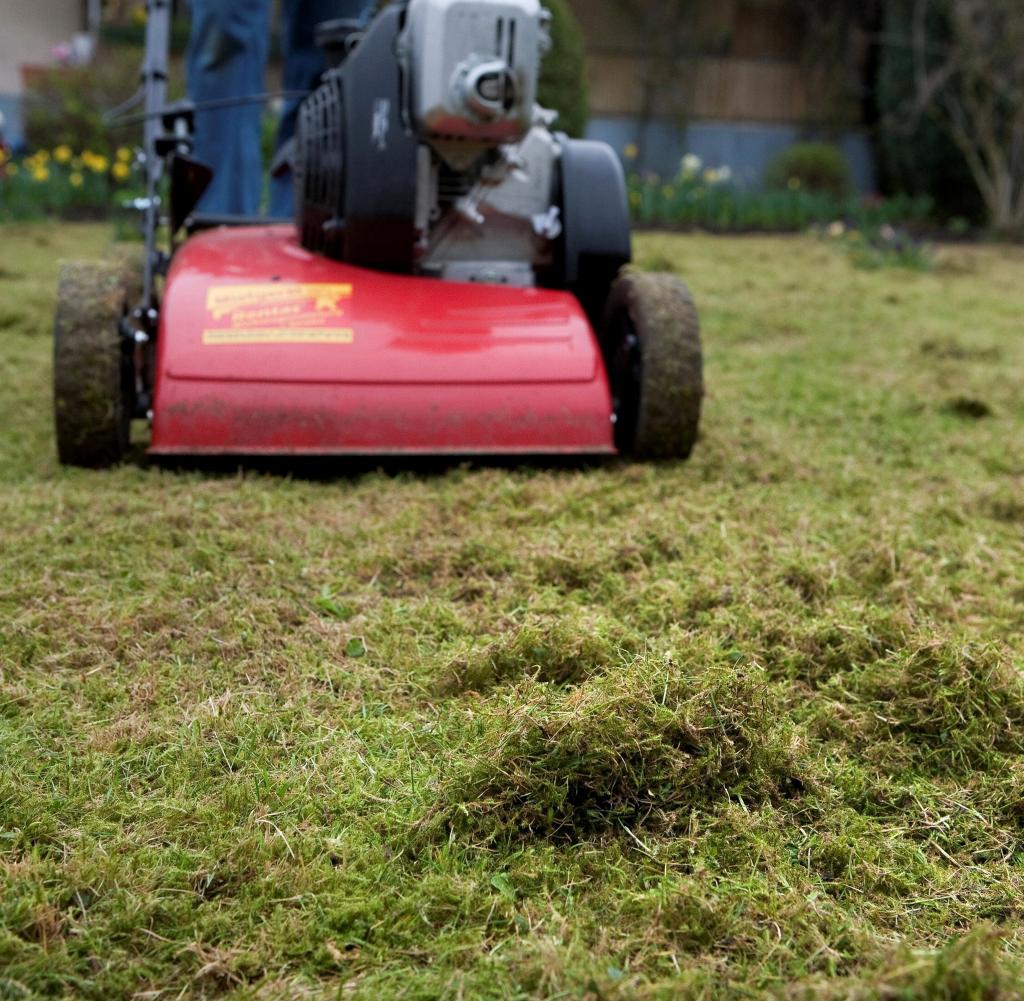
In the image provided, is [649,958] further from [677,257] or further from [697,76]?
[697,76]

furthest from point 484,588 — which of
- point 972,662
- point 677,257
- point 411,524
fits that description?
point 677,257

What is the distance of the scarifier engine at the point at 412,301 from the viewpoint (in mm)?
2361

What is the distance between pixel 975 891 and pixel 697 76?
33.8 feet

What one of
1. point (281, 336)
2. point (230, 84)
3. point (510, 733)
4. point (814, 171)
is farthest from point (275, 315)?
point (814, 171)

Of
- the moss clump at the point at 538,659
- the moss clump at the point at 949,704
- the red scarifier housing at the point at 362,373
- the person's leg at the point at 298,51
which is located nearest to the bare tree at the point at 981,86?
the person's leg at the point at 298,51

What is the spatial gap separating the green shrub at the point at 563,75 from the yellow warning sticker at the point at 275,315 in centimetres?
572

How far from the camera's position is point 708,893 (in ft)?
3.88

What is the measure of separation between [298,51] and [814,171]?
6.42 meters

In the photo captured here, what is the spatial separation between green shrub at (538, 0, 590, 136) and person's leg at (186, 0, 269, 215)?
4.17 m

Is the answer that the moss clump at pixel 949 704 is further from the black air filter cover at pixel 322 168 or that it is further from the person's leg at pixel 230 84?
the person's leg at pixel 230 84

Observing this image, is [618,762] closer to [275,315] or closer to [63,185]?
[275,315]

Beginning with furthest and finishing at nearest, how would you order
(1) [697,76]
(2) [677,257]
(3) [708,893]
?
(1) [697,76]
(2) [677,257]
(3) [708,893]

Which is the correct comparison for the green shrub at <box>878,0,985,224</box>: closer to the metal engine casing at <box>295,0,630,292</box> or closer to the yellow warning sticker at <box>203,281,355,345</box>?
the metal engine casing at <box>295,0,630,292</box>

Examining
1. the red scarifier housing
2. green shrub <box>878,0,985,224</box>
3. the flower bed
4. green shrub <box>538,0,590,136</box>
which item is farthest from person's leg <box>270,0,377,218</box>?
green shrub <box>878,0,985,224</box>
